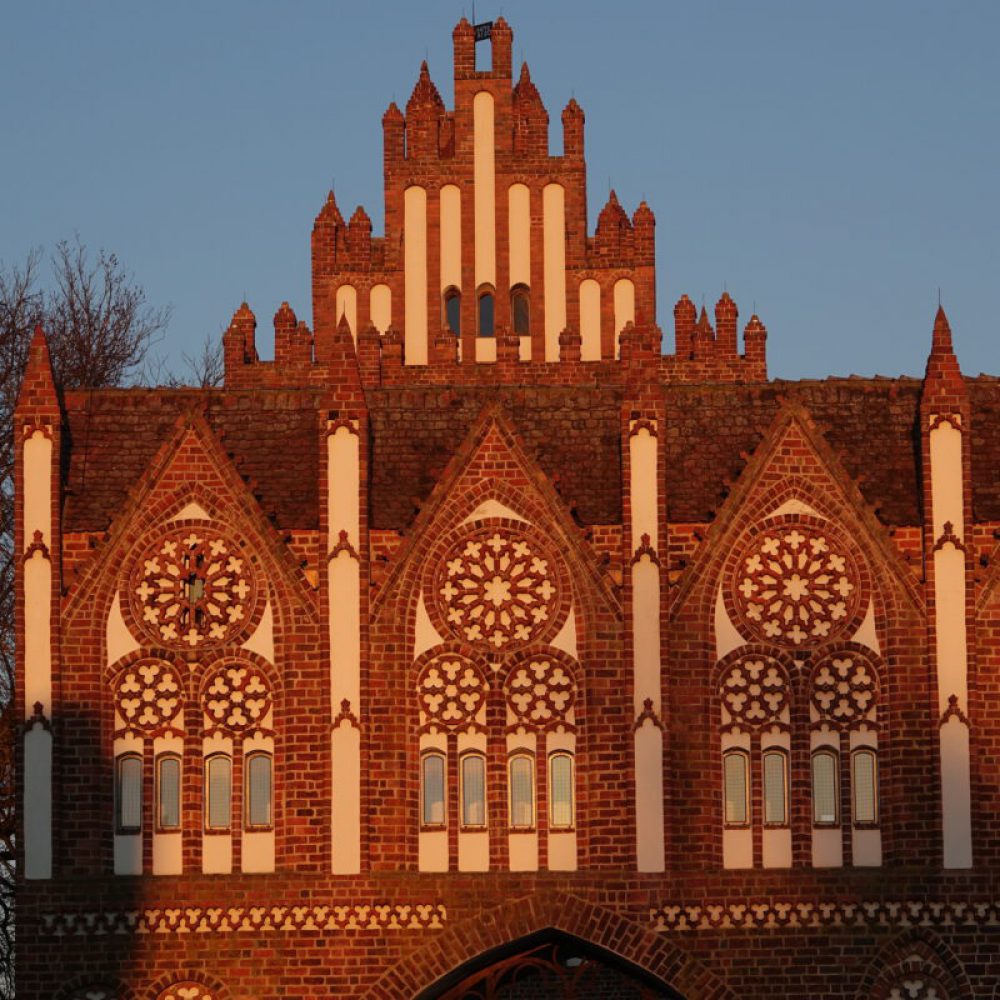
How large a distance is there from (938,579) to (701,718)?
161 inches

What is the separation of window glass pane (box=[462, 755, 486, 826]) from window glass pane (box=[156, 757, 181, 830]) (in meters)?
4.22

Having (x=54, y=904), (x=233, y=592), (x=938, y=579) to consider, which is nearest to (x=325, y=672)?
(x=233, y=592)

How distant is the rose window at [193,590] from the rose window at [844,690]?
27.9 ft

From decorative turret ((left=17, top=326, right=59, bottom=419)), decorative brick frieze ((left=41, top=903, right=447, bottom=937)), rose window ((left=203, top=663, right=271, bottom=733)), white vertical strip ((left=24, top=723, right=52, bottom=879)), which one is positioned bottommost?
decorative brick frieze ((left=41, top=903, right=447, bottom=937))

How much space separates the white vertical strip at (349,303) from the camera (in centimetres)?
6838

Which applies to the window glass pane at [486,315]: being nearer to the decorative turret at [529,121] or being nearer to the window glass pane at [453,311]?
the window glass pane at [453,311]

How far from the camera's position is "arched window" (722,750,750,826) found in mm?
53250

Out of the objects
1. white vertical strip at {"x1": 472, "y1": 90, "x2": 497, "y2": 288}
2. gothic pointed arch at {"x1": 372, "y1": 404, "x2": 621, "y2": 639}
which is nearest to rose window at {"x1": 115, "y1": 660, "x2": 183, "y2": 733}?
gothic pointed arch at {"x1": 372, "y1": 404, "x2": 621, "y2": 639}

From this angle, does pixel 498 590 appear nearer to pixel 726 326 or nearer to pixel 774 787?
pixel 774 787

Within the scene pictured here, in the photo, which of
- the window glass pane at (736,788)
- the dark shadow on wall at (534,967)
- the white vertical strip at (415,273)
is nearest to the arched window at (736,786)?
the window glass pane at (736,788)

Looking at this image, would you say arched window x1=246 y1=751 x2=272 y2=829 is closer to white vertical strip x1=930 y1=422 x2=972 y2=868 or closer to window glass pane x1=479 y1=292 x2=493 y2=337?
white vertical strip x1=930 y1=422 x2=972 y2=868

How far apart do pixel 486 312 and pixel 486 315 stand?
0.28 feet

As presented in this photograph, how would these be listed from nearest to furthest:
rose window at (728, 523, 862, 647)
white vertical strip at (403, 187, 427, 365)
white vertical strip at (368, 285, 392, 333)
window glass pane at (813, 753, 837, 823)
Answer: window glass pane at (813, 753, 837, 823), rose window at (728, 523, 862, 647), white vertical strip at (403, 187, 427, 365), white vertical strip at (368, 285, 392, 333)

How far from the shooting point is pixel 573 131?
69.4 m
